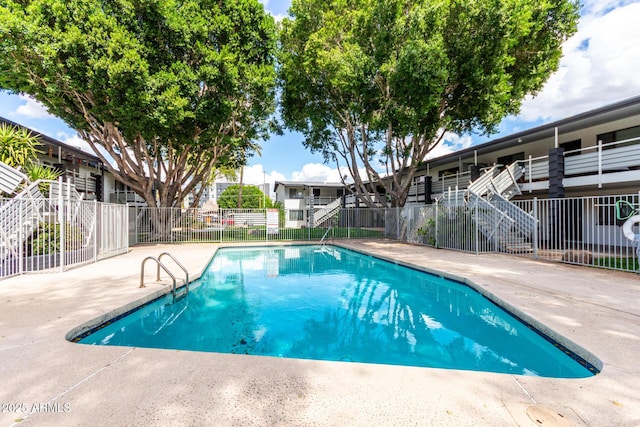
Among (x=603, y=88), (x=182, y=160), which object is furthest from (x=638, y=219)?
(x=603, y=88)

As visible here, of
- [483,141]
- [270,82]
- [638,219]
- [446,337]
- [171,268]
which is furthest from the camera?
[483,141]

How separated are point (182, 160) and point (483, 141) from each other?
17.5 meters

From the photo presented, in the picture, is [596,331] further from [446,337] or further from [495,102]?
[495,102]

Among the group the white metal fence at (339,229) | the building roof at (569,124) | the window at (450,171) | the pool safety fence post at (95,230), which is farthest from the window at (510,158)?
the pool safety fence post at (95,230)

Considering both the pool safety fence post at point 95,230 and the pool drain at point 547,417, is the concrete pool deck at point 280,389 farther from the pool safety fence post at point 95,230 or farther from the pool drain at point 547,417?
the pool safety fence post at point 95,230

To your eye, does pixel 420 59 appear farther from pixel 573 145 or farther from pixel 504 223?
pixel 573 145

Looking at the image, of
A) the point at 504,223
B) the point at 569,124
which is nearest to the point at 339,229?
the point at 504,223

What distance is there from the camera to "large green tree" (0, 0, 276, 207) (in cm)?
1030

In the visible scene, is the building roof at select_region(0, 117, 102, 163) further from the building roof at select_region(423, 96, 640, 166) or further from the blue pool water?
the building roof at select_region(423, 96, 640, 166)

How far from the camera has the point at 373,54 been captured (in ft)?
45.3

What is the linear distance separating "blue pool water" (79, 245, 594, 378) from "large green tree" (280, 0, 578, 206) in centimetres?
850

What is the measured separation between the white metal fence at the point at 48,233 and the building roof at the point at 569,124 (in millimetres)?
18335

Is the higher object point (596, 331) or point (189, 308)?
point (596, 331)

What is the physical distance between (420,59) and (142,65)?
10.7m
